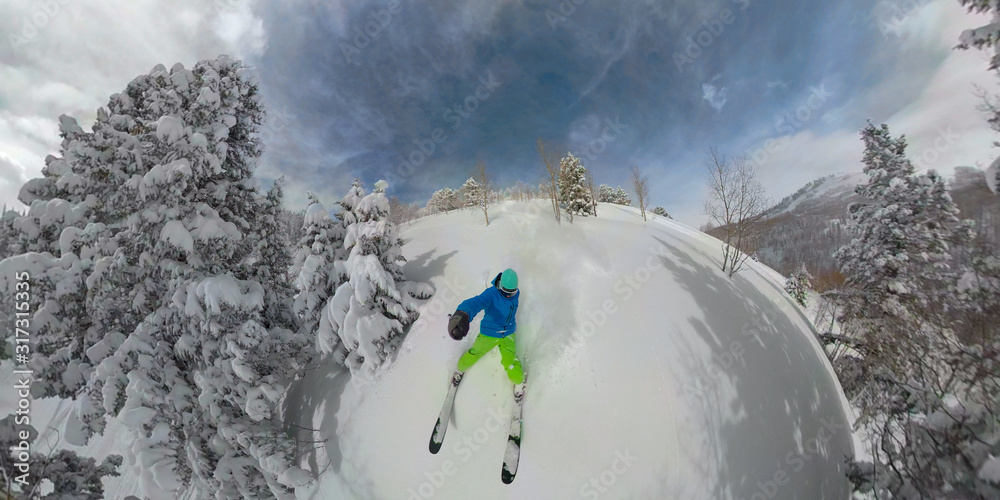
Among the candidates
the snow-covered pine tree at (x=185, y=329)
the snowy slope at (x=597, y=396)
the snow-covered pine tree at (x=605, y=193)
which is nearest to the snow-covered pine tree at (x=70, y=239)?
the snow-covered pine tree at (x=185, y=329)

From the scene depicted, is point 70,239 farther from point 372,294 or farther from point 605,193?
point 605,193

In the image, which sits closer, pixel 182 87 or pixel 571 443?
pixel 571 443

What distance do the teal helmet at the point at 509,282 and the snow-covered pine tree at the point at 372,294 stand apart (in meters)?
2.74

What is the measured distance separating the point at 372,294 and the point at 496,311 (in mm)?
3045

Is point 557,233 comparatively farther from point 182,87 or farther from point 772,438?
point 182,87

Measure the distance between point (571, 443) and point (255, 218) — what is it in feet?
30.0

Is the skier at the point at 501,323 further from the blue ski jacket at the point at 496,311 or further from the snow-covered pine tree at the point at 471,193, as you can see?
the snow-covered pine tree at the point at 471,193

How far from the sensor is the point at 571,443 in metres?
4.93

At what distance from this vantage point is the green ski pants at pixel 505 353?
509 cm

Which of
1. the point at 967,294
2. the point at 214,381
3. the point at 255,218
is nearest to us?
the point at 967,294

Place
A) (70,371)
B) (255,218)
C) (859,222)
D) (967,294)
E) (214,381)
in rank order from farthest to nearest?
(859,222), (255,218), (70,371), (214,381), (967,294)

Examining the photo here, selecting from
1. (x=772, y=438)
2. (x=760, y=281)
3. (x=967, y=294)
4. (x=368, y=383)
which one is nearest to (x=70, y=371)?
(x=368, y=383)

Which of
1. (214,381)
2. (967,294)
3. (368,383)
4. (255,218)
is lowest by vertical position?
(368,383)

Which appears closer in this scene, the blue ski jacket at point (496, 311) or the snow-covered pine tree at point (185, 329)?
the blue ski jacket at point (496, 311)
